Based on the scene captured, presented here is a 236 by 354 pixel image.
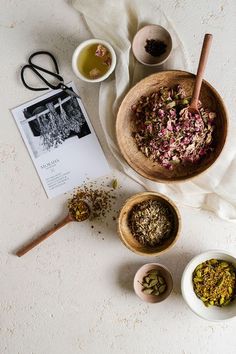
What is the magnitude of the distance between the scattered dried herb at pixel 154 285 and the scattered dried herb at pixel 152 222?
0.09m

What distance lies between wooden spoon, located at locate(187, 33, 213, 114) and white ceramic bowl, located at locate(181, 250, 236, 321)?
0.39 meters

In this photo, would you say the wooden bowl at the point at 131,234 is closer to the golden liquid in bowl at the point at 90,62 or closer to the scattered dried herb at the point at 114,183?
the scattered dried herb at the point at 114,183

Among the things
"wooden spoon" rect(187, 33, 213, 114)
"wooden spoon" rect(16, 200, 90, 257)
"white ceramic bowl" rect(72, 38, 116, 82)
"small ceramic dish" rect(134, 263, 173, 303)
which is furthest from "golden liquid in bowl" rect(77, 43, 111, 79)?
"small ceramic dish" rect(134, 263, 173, 303)

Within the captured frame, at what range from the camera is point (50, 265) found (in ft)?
4.64

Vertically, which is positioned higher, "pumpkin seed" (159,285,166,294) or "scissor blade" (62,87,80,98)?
"scissor blade" (62,87,80,98)

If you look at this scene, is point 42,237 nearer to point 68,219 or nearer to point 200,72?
point 68,219

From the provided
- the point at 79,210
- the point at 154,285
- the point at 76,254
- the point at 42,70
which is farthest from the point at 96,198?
the point at 42,70

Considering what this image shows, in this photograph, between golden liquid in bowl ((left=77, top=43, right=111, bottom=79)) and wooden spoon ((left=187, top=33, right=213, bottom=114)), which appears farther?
golden liquid in bowl ((left=77, top=43, right=111, bottom=79))

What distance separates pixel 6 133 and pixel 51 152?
15 cm

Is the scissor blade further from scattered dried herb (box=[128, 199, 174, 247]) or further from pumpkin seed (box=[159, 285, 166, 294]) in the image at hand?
pumpkin seed (box=[159, 285, 166, 294])

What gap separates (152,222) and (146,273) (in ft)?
0.51

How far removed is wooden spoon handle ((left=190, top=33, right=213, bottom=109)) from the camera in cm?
112

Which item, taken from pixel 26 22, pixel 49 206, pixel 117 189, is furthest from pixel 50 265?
pixel 26 22

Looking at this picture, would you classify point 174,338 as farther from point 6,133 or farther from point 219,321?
point 6,133
